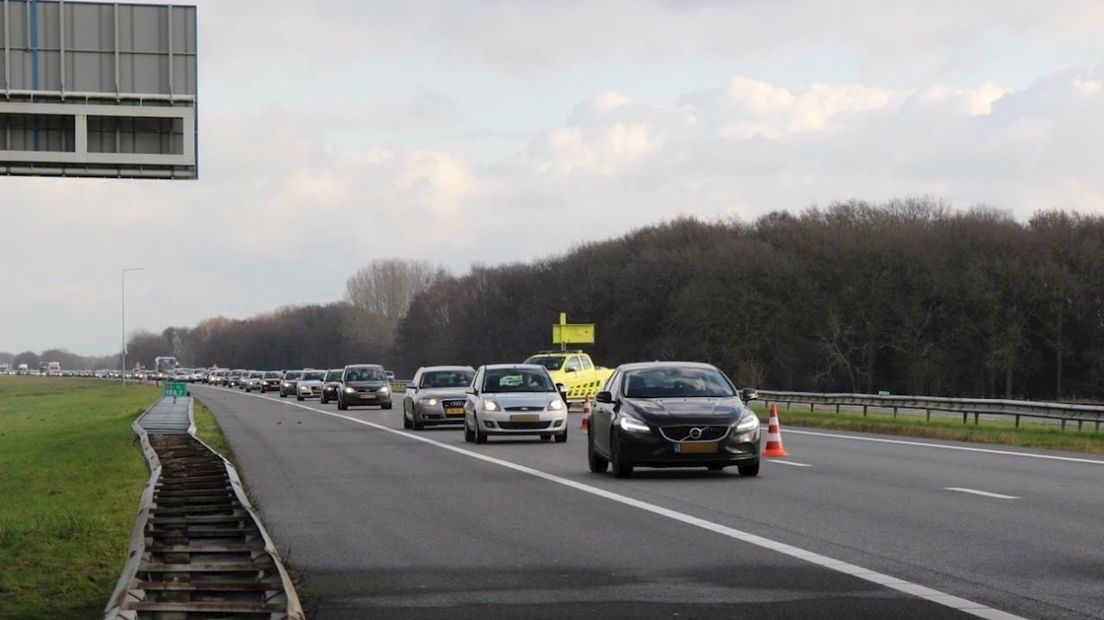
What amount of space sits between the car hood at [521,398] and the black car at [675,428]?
931 cm

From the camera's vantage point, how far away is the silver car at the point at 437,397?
37562mm

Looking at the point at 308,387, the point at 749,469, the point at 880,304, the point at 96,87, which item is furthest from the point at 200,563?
the point at 880,304

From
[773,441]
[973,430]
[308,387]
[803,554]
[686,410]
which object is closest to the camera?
[803,554]

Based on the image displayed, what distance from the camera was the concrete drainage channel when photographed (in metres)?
8.38

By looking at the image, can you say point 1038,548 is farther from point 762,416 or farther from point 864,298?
point 864,298

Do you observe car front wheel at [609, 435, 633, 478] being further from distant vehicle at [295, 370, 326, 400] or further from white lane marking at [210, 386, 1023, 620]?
distant vehicle at [295, 370, 326, 400]

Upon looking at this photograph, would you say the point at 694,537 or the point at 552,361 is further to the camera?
the point at 552,361

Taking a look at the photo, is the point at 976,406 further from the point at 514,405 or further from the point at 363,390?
the point at 363,390

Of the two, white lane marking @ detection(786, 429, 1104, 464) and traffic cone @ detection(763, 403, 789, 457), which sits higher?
traffic cone @ detection(763, 403, 789, 457)

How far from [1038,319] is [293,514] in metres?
73.3

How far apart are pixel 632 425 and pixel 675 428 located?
568 mm

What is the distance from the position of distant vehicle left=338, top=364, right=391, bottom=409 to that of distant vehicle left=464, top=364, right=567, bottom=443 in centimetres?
2640

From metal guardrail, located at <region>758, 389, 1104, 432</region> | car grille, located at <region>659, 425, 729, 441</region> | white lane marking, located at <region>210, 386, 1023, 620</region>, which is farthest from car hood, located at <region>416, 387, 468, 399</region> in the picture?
car grille, located at <region>659, 425, 729, 441</region>

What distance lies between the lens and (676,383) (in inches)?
843
